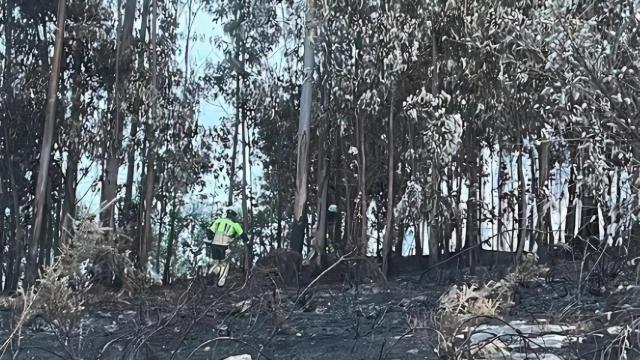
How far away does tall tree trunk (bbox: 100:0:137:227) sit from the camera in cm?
1387

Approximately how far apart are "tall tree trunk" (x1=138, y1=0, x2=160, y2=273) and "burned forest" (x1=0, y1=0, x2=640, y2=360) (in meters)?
0.07

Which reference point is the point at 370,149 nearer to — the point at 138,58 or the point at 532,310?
the point at 138,58

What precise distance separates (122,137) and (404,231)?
6.12 metres

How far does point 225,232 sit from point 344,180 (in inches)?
235

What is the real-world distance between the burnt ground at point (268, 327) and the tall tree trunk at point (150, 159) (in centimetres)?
547

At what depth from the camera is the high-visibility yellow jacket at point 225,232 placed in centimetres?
1072

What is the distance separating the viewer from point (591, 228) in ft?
30.9

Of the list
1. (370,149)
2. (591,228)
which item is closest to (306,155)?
(370,149)

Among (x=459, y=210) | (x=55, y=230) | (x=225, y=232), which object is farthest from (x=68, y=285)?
(x=55, y=230)

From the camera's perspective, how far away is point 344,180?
16312 millimetres

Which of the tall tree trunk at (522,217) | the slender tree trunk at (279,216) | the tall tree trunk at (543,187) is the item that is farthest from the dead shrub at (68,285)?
the slender tree trunk at (279,216)

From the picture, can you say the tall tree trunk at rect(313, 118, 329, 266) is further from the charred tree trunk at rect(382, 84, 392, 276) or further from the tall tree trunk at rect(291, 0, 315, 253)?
the charred tree trunk at rect(382, 84, 392, 276)

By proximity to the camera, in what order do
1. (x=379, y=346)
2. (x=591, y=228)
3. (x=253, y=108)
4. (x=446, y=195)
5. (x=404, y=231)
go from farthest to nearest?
(x=253, y=108) → (x=404, y=231) → (x=446, y=195) → (x=591, y=228) → (x=379, y=346)

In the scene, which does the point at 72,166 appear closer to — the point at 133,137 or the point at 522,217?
the point at 133,137
